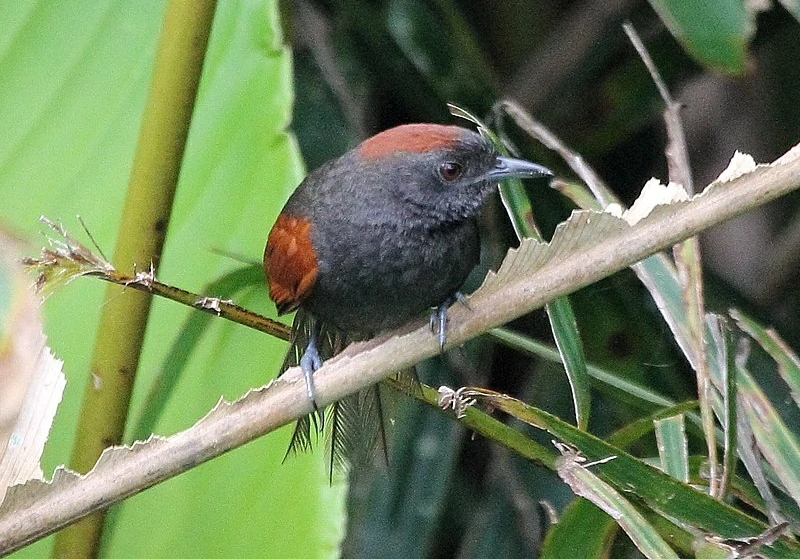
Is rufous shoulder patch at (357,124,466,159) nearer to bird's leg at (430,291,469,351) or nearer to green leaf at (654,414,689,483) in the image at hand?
bird's leg at (430,291,469,351)

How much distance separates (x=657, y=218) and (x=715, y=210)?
66mm

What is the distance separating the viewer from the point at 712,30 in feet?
5.04

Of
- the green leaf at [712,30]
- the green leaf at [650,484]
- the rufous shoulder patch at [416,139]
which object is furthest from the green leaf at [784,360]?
the rufous shoulder patch at [416,139]

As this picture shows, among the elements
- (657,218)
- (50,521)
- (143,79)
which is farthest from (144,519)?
(657,218)

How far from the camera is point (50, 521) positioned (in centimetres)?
110

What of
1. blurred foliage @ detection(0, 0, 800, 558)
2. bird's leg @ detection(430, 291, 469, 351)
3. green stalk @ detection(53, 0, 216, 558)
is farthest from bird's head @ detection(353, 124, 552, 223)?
green stalk @ detection(53, 0, 216, 558)

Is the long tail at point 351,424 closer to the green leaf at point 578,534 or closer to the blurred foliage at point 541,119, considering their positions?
the blurred foliage at point 541,119

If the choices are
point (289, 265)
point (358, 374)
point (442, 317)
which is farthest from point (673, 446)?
point (289, 265)

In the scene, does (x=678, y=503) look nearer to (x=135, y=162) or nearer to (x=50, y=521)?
(x=50, y=521)

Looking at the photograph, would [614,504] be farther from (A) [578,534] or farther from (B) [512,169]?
(B) [512,169]

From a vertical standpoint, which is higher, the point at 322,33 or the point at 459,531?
the point at 322,33

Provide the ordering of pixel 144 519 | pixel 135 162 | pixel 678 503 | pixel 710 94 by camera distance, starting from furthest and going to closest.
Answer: pixel 710 94
pixel 144 519
pixel 135 162
pixel 678 503

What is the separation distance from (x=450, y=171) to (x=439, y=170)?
0.8 inches

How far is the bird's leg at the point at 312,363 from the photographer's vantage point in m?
1.15
